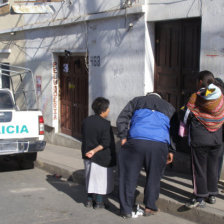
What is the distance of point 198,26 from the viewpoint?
6832mm

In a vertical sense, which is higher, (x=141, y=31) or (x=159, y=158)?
(x=141, y=31)

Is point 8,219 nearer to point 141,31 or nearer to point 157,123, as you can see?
point 157,123

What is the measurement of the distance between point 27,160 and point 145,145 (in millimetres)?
4165

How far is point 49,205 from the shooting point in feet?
19.0

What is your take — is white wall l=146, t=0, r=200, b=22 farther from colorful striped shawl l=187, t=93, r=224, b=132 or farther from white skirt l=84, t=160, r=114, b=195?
white skirt l=84, t=160, r=114, b=195

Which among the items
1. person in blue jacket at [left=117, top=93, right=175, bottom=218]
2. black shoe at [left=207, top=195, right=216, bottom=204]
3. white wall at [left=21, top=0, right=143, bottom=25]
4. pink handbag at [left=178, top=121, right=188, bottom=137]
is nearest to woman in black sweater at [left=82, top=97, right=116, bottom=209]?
person in blue jacket at [left=117, top=93, right=175, bottom=218]

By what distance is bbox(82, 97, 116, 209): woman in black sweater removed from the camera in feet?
17.3

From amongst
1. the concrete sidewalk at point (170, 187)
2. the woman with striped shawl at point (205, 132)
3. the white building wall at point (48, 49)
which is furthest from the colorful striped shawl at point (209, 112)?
the white building wall at point (48, 49)

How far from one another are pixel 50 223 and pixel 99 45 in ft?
15.9

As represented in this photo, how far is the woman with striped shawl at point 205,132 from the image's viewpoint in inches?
187

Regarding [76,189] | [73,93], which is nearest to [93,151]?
[76,189]

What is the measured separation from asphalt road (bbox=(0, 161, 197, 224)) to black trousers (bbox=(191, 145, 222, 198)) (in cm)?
52

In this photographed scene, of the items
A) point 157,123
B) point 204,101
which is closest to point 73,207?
point 157,123

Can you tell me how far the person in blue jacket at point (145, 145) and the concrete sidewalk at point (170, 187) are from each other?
1.49 feet
